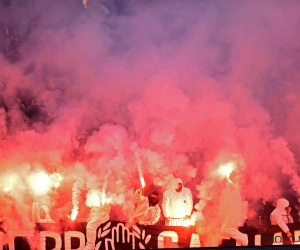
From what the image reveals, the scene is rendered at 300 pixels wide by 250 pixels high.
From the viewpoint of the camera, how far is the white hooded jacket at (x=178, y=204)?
7051mm

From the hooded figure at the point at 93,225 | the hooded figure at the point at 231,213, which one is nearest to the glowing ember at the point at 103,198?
the hooded figure at the point at 93,225

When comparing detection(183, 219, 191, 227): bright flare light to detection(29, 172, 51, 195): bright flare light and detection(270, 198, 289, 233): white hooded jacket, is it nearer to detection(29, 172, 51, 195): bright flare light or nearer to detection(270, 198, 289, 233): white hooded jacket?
detection(270, 198, 289, 233): white hooded jacket

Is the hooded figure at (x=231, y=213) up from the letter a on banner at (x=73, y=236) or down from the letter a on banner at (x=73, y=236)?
up

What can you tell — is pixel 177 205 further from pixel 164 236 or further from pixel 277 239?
pixel 277 239

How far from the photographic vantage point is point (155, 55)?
751 cm

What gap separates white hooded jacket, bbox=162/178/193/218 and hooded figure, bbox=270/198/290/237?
1066mm

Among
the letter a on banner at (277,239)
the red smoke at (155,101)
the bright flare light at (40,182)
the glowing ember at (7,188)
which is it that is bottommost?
the letter a on banner at (277,239)

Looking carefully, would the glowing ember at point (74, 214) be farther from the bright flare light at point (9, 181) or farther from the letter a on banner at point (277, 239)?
the letter a on banner at point (277, 239)

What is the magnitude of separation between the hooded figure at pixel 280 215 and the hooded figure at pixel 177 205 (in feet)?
3.50

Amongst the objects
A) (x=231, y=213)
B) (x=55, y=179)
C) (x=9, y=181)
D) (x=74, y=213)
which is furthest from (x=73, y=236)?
(x=231, y=213)

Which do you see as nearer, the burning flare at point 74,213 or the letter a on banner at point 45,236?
the letter a on banner at point 45,236

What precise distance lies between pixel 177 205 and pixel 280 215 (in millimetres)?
1324

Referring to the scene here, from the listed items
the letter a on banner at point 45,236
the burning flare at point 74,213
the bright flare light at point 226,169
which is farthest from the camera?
the bright flare light at point 226,169

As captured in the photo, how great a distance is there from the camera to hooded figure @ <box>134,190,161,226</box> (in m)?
7.00
